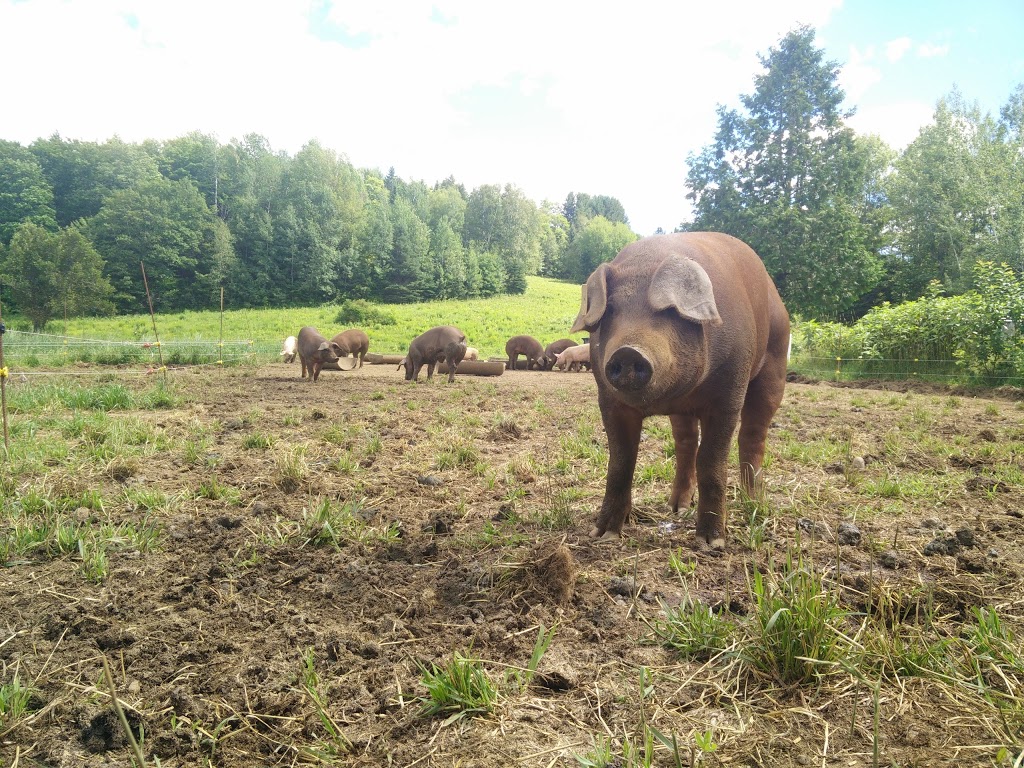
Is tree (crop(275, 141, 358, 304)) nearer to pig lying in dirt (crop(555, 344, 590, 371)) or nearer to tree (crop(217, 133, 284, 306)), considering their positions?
tree (crop(217, 133, 284, 306))

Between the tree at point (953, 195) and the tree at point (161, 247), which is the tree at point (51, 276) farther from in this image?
the tree at point (953, 195)

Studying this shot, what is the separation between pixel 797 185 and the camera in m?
24.9

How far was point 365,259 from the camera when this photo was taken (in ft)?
165

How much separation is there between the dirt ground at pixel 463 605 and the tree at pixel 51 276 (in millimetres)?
31390

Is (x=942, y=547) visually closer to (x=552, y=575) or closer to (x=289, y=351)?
(x=552, y=575)

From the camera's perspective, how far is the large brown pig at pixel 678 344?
271 cm

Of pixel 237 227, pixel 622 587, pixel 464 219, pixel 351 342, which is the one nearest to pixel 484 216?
pixel 464 219

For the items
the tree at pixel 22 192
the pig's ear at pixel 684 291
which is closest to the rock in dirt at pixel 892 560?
the pig's ear at pixel 684 291

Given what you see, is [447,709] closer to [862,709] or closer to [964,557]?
[862,709]

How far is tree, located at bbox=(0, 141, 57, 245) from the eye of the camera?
46.3 meters

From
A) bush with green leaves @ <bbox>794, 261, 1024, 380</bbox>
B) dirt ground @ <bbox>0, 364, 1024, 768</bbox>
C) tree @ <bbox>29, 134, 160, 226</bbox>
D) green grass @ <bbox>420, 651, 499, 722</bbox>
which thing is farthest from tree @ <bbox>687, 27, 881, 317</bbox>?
tree @ <bbox>29, 134, 160, 226</bbox>

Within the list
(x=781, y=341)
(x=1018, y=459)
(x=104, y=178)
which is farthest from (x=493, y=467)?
(x=104, y=178)

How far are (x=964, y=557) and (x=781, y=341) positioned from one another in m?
1.75

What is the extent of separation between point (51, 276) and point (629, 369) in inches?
1439
